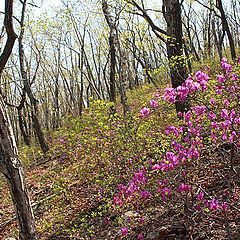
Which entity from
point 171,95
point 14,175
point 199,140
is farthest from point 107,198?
point 171,95

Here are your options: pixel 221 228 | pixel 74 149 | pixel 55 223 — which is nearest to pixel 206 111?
pixel 221 228

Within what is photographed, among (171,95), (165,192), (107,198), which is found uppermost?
(171,95)

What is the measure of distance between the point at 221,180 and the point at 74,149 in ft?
18.8

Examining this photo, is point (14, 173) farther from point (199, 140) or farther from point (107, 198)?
point (199, 140)

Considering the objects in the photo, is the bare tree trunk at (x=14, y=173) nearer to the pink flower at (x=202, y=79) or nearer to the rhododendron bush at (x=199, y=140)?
the rhododendron bush at (x=199, y=140)

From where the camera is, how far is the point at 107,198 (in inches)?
227

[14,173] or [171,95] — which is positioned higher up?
[171,95]

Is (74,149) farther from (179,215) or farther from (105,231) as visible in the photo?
(179,215)

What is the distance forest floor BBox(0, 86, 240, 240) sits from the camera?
393cm

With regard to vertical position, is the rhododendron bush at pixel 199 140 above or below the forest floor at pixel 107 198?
above

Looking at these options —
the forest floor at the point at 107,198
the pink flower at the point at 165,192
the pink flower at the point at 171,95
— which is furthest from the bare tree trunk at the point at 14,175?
the pink flower at the point at 171,95

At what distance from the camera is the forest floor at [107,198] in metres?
3.93

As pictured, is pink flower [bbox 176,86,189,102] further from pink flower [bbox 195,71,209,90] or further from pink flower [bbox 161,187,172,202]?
pink flower [bbox 161,187,172,202]

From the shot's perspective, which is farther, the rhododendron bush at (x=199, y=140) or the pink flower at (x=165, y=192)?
the pink flower at (x=165, y=192)
